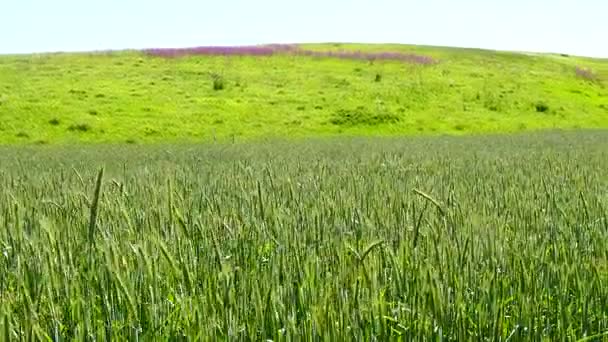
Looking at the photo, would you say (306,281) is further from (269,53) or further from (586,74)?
(586,74)

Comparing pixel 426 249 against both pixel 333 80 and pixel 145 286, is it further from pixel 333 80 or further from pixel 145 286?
pixel 333 80

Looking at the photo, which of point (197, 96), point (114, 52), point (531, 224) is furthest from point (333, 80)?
point (531, 224)

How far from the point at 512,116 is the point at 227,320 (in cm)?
3543

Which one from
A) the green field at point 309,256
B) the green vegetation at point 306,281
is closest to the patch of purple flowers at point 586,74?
the green field at point 309,256

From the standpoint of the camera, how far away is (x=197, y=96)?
1400 inches

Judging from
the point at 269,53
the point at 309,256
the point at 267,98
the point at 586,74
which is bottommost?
the point at 267,98

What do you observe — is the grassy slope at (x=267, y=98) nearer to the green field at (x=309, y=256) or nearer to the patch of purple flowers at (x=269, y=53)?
the patch of purple flowers at (x=269, y=53)

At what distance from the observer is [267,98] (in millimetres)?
35812

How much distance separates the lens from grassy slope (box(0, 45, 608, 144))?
2947 centimetres

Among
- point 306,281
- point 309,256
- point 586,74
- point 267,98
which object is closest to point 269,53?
point 267,98

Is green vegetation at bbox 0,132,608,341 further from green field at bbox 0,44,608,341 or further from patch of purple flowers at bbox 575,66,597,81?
patch of purple flowers at bbox 575,66,597,81

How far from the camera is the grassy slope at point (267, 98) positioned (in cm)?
2947

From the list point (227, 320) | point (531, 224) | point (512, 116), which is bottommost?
point (512, 116)

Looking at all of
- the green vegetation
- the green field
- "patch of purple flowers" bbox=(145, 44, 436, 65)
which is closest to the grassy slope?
"patch of purple flowers" bbox=(145, 44, 436, 65)
